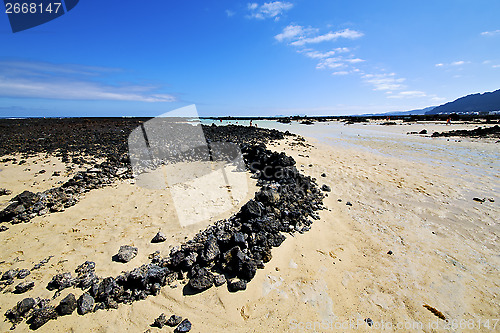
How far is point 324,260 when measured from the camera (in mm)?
4551

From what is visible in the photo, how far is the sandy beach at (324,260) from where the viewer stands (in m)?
3.28

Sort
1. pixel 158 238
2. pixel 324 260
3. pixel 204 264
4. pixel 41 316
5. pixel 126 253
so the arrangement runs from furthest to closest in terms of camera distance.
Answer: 1. pixel 158 238
2. pixel 324 260
3. pixel 126 253
4. pixel 204 264
5. pixel 41 316

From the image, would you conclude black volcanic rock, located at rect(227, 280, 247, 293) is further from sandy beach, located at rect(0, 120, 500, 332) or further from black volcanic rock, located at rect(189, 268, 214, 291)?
black volcanic rock, located at rect(189, 268, 214, 291)

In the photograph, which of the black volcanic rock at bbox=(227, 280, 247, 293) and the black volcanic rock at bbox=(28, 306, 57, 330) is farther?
the black volcanic rock at bbox=(227, 280, 247, 293)

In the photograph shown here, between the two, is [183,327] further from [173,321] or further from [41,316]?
[41,316]

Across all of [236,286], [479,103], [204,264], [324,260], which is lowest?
[324,260]

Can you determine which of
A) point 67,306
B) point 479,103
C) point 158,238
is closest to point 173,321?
point 67,306

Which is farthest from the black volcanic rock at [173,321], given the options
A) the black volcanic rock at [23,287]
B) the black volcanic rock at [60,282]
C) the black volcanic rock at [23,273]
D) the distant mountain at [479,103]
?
the distant mountain at [479,103]

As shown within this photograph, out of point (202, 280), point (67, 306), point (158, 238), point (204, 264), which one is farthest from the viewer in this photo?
point (158, 238)

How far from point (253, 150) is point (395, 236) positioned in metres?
8.46

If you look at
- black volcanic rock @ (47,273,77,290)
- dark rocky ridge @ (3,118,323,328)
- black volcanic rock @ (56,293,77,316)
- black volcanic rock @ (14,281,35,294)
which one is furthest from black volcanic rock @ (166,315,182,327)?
black volcanic rock @ (14,281,35,294)

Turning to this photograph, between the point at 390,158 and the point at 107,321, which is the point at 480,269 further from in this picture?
the point at 390,158

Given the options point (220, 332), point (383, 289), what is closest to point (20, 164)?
point (220, 332)

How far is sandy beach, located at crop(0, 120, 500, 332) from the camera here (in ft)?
10.8
